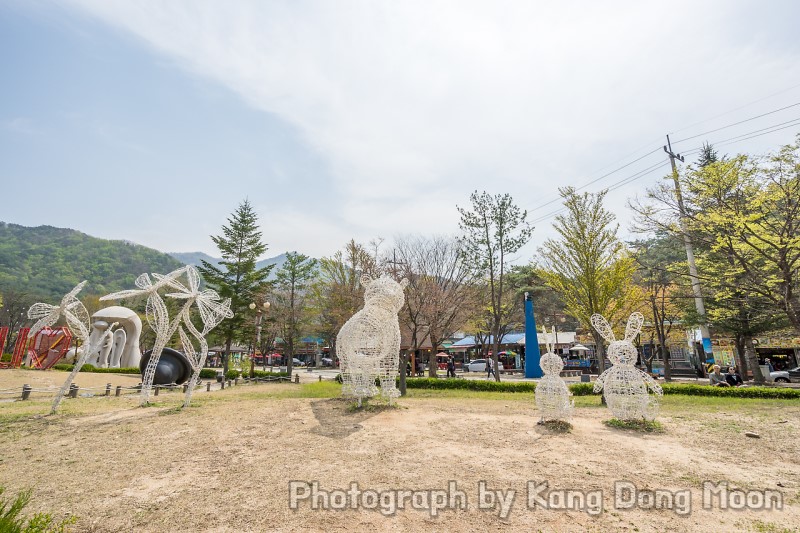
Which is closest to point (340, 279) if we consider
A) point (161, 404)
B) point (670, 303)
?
point (161, 404)

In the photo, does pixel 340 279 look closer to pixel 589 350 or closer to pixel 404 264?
pixel 404 264

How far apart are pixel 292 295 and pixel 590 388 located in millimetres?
22726

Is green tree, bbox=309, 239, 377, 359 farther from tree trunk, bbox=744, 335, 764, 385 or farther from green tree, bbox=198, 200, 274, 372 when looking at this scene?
tree trunk, bbox=744, 335, 764, 385

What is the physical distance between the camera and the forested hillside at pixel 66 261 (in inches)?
2877

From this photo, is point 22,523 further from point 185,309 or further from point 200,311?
point 200,311

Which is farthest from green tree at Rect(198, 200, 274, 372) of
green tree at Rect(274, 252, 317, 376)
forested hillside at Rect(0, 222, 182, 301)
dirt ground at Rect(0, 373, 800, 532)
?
forested hillside at Rect(0, 222, 182, 301)

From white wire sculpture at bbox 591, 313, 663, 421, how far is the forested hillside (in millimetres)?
78124

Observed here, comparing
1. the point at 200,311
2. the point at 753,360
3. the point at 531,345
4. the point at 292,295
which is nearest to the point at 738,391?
the point at 531,345

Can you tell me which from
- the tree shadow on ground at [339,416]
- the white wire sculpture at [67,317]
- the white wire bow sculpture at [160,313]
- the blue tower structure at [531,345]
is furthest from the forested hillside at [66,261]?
the blue tower structure at [531,345]

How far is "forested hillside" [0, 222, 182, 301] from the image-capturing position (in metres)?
73.1

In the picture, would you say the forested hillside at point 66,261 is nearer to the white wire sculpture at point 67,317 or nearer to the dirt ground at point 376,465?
the white wire sculpture at point 67,317

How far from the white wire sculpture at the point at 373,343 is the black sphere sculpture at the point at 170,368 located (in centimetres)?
1160

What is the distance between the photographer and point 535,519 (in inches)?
178

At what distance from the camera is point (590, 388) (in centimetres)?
1698
